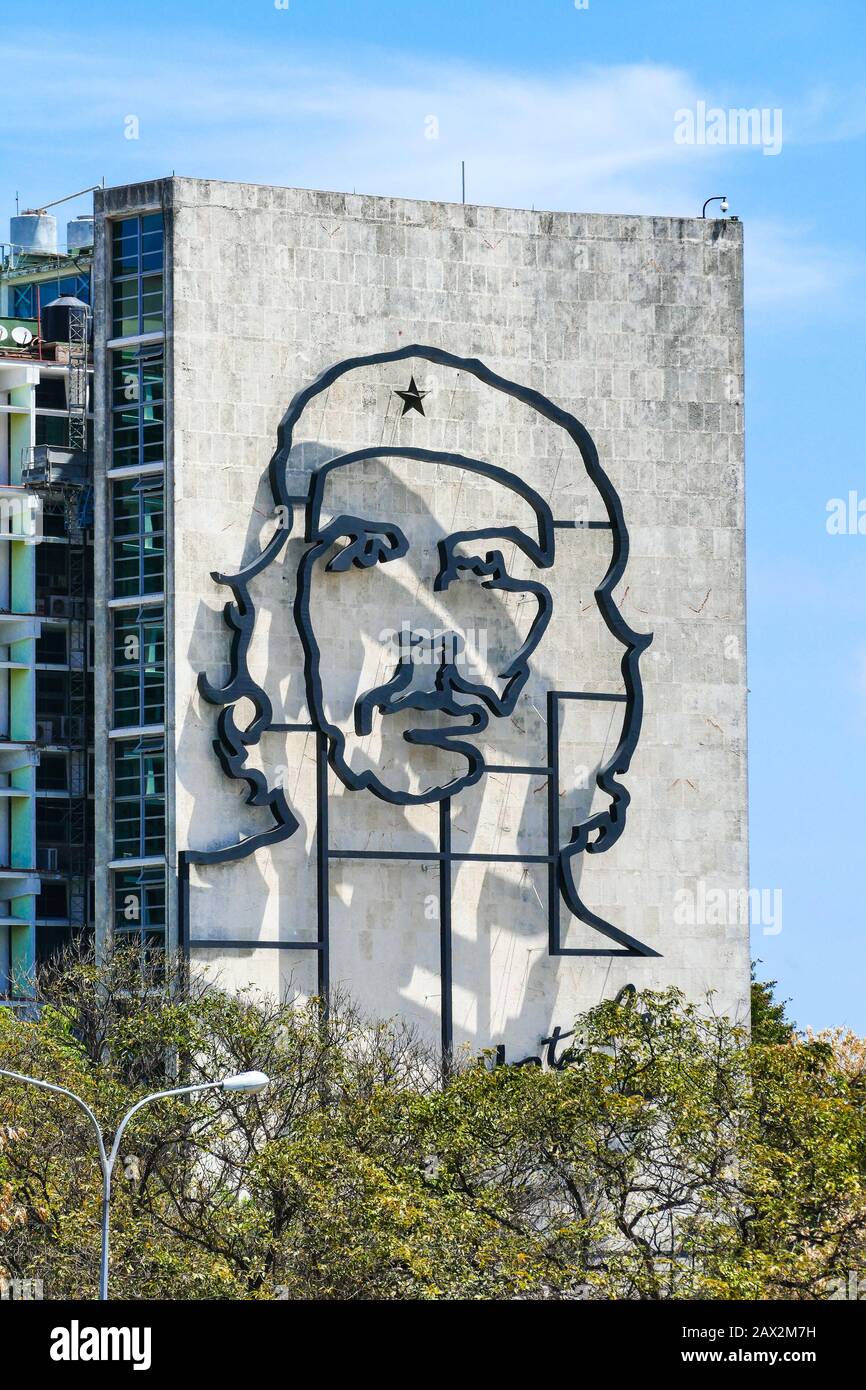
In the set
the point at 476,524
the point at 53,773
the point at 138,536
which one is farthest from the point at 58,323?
the point at 476,524

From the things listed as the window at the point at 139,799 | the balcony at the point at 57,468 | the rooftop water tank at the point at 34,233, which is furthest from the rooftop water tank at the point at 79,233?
the window at the point at 139,799

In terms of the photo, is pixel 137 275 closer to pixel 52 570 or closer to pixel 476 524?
pixel 476 524

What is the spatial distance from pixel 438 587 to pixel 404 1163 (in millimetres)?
21520

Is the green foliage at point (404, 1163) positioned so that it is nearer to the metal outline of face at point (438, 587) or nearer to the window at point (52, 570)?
the metal outline of face at point (438, 587)

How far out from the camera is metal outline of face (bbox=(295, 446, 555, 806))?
233 ft

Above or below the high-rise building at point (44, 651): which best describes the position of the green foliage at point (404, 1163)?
below

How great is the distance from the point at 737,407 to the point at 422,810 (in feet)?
51.9

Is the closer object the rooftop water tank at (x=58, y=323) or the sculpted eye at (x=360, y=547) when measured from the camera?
the sculpted eye at (x=360, y=547)

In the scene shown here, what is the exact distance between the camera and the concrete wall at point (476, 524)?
71.5 metres

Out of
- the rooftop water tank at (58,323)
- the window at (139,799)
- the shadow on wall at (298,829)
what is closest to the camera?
the shadow on wall at (298,829)

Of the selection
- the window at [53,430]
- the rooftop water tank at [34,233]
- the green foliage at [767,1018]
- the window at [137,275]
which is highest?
the rooftop water tank at [34,233]

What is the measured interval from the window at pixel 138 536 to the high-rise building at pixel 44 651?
6.80 metres
